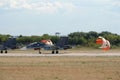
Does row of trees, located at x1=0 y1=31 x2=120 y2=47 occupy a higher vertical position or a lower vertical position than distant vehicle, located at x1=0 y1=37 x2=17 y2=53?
higher

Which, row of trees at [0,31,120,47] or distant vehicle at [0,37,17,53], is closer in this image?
distant vehicle at [0,37,17,53]

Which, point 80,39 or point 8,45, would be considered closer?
point 8,45

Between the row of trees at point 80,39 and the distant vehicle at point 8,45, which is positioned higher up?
the row of trees at point 80,39

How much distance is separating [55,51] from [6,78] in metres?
55.9

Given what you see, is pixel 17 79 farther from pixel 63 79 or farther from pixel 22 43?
pixel 22 43

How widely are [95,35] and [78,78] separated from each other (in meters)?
112

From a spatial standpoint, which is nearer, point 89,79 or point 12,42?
point 89,79

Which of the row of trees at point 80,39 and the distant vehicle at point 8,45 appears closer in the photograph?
the distant vehicle at point 8,45

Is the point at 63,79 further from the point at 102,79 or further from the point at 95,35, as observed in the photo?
the point at 95,35

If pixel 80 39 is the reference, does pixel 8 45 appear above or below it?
below

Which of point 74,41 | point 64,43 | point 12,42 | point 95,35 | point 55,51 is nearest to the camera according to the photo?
point 55,51

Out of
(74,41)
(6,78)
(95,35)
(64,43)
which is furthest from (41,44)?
(6,78)

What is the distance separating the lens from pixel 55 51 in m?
84.8

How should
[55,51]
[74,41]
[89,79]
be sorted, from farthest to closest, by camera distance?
[74,41] → [55,51] → [89,79]
